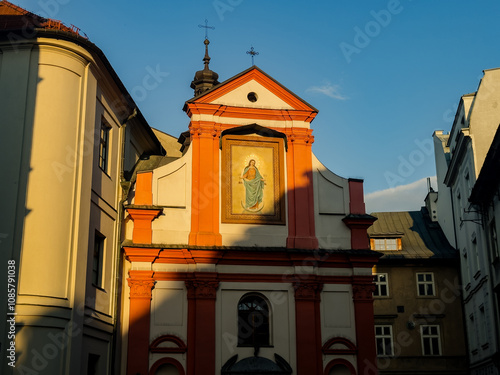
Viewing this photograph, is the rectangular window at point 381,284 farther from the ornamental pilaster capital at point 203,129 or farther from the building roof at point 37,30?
the building roof at point 37,30

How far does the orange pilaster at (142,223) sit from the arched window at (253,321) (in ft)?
12.9

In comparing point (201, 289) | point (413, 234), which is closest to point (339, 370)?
point (201, 289)

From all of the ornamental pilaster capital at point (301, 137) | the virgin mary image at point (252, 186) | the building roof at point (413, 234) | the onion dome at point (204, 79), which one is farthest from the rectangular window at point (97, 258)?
the building roof at point (413, 234)

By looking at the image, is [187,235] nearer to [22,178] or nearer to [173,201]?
[173,201]

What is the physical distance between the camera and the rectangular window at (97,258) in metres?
19.5

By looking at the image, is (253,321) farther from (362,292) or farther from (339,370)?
Result: (362,292)

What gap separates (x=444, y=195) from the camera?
122ft

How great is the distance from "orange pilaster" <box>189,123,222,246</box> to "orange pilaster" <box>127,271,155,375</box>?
6.93 feet

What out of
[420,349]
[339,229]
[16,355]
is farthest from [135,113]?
[420,349]

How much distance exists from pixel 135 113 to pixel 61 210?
6.98 metres

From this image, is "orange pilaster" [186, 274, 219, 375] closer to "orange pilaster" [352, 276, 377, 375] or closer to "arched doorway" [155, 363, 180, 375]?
"arched doorway" [155, 363, 180, 375]

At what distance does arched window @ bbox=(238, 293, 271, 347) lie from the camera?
867 inches

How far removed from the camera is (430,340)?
33.0 metres

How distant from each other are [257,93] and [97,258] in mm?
8995
